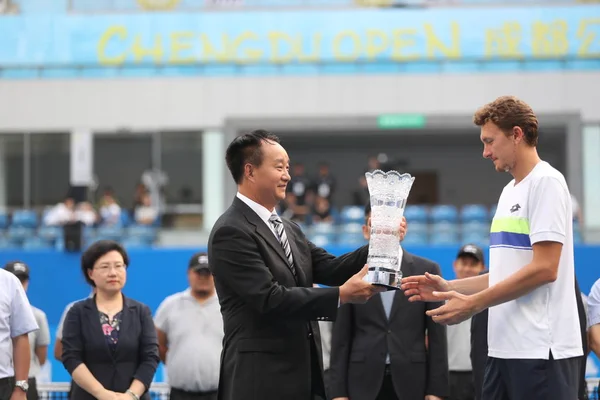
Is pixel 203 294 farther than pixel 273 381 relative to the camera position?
Yes

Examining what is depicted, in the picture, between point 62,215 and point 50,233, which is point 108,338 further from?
point 62,215

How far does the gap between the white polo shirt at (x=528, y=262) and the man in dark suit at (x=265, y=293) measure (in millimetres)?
463

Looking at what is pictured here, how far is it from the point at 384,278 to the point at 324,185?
1411 cm

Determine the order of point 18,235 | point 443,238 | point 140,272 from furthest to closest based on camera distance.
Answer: point 18,235, point 443,238, point 140,272

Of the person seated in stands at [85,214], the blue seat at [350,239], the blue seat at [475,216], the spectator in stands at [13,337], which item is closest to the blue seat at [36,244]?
the person seated in stands at [85,214]

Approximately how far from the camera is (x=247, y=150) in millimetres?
Result: 3764

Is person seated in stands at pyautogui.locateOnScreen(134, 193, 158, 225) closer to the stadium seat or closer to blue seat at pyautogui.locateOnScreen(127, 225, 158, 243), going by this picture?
blue seat at pyautogui.locateOnScreen(127, 225, 158, 243)

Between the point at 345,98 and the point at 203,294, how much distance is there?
1276 cm

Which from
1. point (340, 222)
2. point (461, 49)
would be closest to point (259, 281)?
point (340, 222)

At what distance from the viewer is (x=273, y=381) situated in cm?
362

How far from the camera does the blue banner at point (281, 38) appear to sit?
18969 mm

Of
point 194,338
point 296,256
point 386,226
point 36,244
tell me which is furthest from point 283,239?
point 36,244

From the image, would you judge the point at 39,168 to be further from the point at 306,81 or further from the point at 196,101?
the point at 306,81

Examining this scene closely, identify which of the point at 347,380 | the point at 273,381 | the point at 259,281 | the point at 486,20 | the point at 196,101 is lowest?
the point at 347,380
